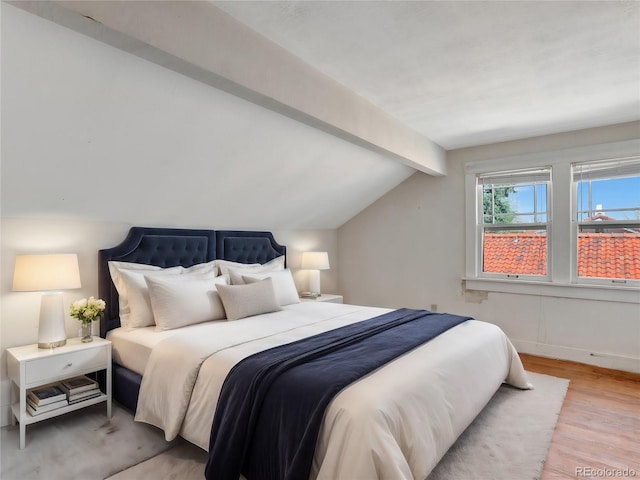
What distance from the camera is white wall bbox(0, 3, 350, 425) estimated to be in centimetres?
188

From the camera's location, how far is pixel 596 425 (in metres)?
2.53

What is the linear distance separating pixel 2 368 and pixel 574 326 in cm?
488

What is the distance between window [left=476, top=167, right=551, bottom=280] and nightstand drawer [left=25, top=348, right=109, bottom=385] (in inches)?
155

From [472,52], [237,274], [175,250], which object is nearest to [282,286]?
[237,274]

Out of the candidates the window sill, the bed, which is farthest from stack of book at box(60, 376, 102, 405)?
the window sill

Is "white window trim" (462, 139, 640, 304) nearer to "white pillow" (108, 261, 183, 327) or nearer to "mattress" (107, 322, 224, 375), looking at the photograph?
"mattress" (107, 322, 224, 375)

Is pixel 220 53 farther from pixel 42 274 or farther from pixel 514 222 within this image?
pixel 514 222

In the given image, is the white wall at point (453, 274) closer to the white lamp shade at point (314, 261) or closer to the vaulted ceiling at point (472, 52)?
the white lamp shade at point (314, 261)

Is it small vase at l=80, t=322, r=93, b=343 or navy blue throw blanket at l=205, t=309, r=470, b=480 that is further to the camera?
small vase at l=80, t=322, r=93, b=343

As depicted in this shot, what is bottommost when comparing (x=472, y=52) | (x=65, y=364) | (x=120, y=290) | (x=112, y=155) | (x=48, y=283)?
(x=65, y=364)

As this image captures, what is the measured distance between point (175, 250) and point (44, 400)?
1.48 metres

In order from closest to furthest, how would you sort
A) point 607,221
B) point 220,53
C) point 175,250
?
point 220,53 → point 175,250 → point 607,221

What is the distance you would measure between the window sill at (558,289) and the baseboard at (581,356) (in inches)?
21.2

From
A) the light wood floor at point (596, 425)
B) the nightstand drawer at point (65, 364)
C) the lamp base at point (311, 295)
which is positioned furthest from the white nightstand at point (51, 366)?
the light wood floor at point (596, 425)
